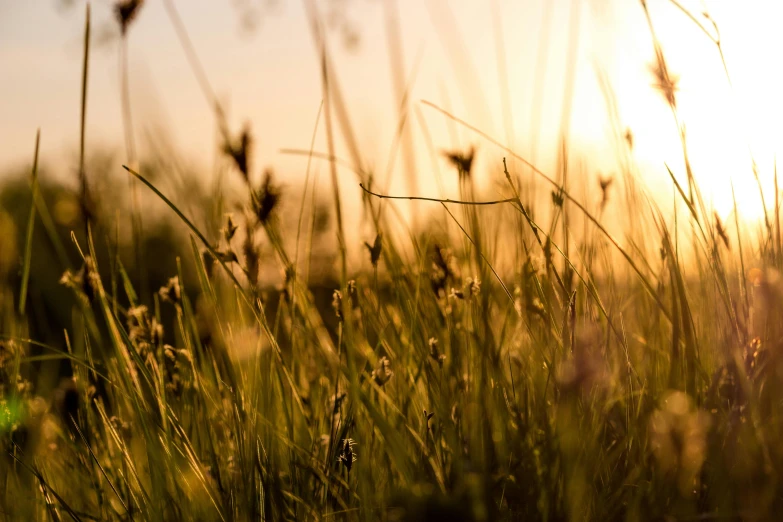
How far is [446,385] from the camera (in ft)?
4.16

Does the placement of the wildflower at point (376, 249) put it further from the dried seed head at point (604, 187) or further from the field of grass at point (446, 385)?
the dried seed head at point (604, 187)

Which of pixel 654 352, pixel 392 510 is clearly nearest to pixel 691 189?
pixel 654 352

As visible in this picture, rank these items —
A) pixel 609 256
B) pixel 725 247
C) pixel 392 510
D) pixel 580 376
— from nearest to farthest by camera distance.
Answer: pixel 580 376, pixel 392 510, pixel 725 247, pixel 609 256

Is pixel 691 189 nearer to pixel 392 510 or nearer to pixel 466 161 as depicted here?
pixel 466 161

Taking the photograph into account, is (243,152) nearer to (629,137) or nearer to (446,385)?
(446,385)

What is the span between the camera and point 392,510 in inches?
38.8

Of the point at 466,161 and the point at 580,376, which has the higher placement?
the point at 466,161

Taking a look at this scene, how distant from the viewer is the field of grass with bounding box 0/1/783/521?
960 millimetres

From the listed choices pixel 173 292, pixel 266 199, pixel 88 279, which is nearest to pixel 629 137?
pixel 266 199

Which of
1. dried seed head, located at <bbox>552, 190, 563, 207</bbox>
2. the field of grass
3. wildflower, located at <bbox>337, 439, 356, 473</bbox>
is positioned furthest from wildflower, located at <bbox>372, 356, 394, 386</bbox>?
dried seed head, located at <bbox>552, 190, 563, 207</bbox>

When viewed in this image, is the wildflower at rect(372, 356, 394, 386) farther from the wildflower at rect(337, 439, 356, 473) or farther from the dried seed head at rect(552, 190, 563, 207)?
the dried seed head at rect(552, 190, 563, 207)

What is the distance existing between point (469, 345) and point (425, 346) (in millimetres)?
139

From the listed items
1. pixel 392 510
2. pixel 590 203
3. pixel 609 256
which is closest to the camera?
pixel 392 510

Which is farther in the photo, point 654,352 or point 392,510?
point 654,352
